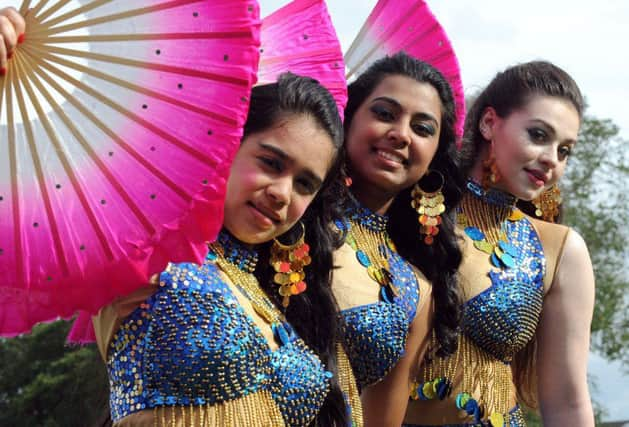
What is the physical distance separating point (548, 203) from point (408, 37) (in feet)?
3.17

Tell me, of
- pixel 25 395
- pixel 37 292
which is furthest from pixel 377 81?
pixel 25 395

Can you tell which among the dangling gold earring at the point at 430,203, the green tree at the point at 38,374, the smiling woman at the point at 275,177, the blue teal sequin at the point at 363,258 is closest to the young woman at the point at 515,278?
the dangling gold earring at the point at 430,203

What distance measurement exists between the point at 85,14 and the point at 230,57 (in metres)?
0.28

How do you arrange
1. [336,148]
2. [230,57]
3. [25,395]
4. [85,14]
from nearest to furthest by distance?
[85,14] → [230,57] → [336,148] → [25,395]

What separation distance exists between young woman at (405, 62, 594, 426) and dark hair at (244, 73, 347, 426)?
2.62ft

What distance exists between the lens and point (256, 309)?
243cm

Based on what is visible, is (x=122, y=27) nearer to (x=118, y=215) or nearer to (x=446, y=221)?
(x=118, y=215)

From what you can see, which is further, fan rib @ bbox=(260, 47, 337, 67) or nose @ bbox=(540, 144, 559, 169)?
nose @ bbox=(540, 144, 559, 169)

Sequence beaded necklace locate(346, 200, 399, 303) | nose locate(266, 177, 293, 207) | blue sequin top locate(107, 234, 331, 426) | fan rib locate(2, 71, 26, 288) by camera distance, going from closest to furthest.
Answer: fan rib locate(2, 71, 26, 288) < blue sequin top locate(107, 234, 331, 426) < nose locate(266, 177, 293, 207) < beaded necklace locate(346, 200, 399, 303)

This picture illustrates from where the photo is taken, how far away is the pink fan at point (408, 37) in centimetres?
357

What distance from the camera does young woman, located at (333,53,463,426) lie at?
3096 millimetres

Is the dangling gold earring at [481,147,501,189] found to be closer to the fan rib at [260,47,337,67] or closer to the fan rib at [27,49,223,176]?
the fan rib at [260,47,337,67]

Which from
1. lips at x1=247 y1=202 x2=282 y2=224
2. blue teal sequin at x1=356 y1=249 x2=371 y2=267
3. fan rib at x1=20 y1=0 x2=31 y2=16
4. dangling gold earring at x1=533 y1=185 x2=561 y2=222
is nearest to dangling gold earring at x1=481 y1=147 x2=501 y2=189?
dangling gold earring at x1=533 y1=185 x2=561 y2=222

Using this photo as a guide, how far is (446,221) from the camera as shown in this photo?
3537 mm
